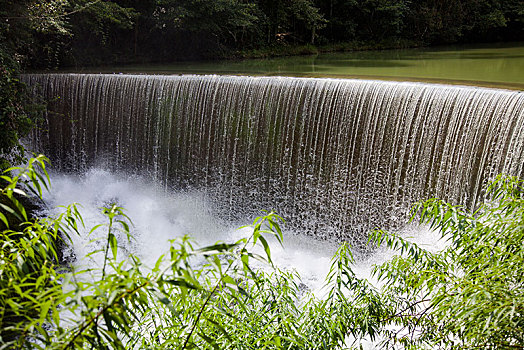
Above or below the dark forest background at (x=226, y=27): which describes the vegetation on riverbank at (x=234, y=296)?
below

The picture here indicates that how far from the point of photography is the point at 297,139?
823 centimetres

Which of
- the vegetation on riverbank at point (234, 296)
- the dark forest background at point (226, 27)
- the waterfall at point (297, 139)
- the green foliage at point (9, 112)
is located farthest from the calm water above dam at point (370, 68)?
the vegetation on riverbank at point (234, 296)

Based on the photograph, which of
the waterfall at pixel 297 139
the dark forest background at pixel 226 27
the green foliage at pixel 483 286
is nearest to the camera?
the green foliage at pixel 483 286

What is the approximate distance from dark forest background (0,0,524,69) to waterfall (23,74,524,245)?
1959 mm

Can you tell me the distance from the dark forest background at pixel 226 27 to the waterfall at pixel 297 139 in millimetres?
1959

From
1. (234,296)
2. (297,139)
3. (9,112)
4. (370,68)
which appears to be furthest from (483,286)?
(370,68)

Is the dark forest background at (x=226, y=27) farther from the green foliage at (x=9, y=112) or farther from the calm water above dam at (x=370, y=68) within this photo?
the calm water above dam at (x=370, y=68)

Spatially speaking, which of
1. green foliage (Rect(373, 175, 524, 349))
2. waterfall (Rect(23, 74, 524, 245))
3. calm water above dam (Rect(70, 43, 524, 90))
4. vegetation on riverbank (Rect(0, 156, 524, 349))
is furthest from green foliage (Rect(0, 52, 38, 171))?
green foliage (Rect(373, 175, 524, 349))

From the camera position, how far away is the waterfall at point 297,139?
644 cm

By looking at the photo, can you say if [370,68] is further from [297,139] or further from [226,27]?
[226,27]

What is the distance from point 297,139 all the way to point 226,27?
817cm

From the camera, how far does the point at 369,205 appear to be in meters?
7.43

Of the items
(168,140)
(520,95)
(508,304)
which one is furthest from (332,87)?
(508,304)

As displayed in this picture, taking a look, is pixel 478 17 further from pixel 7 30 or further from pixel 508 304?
pixel 508 304
